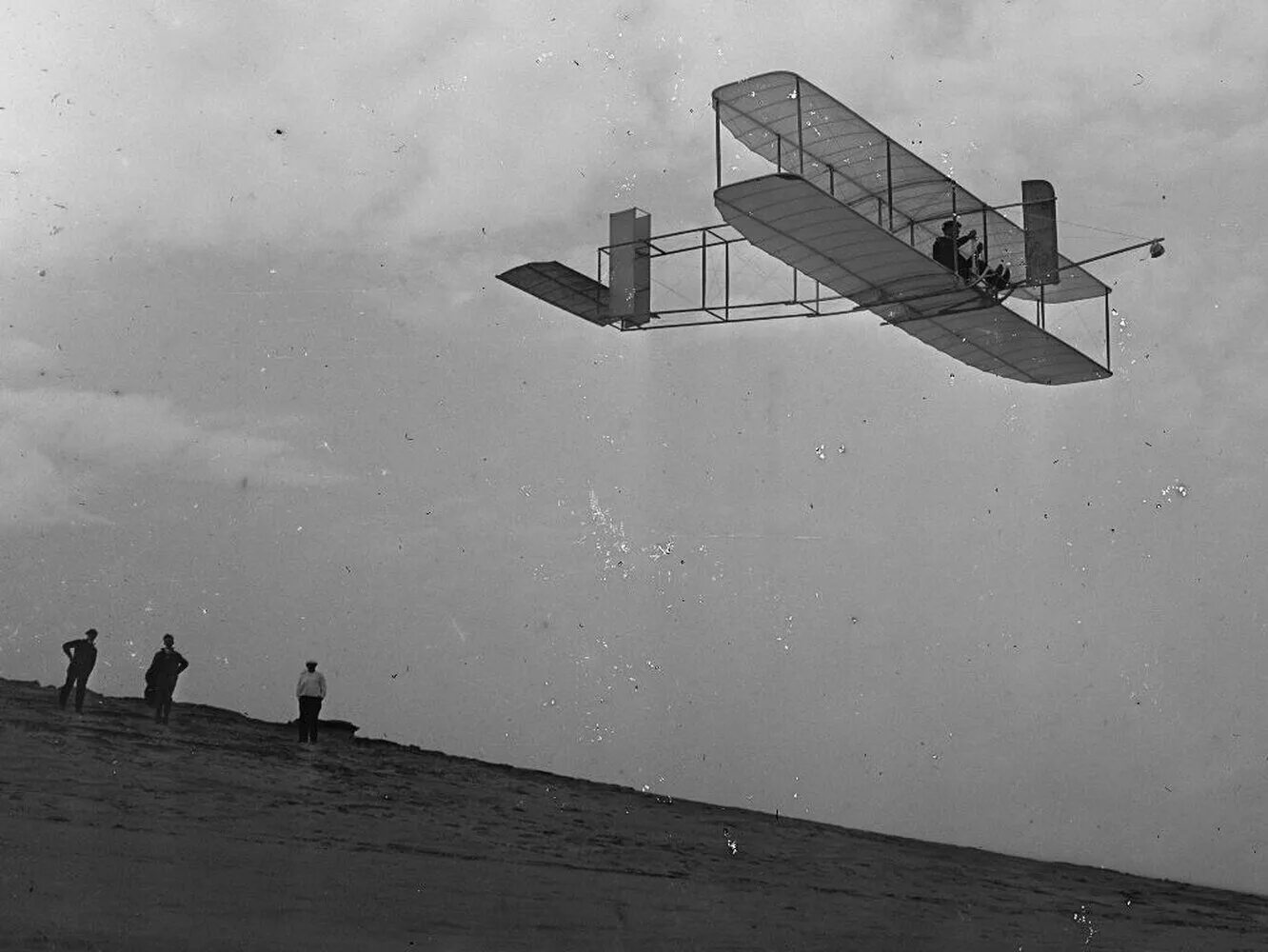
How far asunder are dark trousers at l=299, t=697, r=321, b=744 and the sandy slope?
0.91ft

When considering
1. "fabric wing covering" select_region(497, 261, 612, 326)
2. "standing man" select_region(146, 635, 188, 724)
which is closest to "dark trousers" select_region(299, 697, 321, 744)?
"standing man" select_region(146, 635, 188, 724)

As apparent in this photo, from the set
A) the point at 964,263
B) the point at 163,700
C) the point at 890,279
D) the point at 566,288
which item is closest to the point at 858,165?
the point at 890,279

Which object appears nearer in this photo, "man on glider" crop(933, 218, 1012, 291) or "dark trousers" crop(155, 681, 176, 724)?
"man on glider" crop(933, 218, 1012, 291)

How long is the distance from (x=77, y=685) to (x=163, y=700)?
121cm

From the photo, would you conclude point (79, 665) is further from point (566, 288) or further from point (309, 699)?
point (566, 288)

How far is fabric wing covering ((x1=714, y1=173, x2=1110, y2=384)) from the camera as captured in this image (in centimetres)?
1332

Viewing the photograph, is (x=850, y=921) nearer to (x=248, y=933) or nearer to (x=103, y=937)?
(x=248, y=933)

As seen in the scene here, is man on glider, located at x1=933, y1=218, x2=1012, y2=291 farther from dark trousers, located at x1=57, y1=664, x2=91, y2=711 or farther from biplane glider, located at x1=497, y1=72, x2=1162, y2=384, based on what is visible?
dark trousers, located at x1=57, y1=664, x2=91, y2=711

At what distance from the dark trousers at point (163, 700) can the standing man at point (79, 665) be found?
0.99 m

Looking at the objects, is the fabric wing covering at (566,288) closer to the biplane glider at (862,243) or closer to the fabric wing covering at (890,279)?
the biplane glider at (862,243)

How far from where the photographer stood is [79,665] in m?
16.5

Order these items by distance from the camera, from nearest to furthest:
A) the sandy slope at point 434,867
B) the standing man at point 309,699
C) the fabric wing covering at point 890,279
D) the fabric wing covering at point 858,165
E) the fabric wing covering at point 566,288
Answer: the sandy slope at point 434,867 → the fabric wing covering at point 890,279 → the fabric wing covering at point 858,165 → the standing man at point 309,699 → the fabric wing covering at point 566,288

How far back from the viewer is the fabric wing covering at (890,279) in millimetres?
13320

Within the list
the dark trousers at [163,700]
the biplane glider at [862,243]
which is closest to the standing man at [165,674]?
the dark trousers at [163,700]
